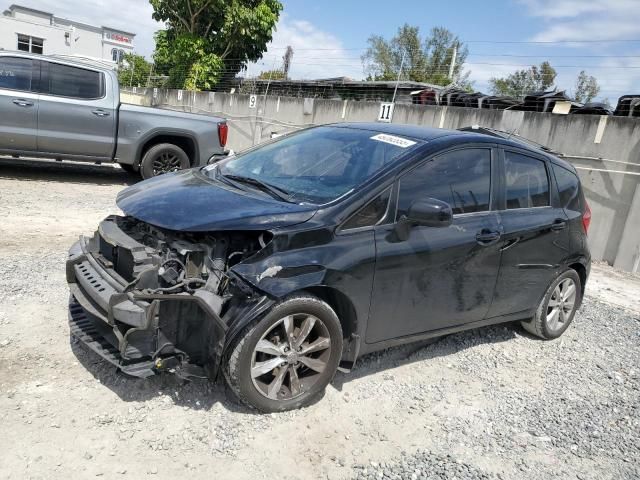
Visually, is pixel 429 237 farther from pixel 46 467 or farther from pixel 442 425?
pixel 46 467

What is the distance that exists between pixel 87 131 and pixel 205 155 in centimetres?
188

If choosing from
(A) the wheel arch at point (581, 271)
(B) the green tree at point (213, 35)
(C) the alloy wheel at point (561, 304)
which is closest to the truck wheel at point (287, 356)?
(C) the alloy wheel at point (561, 304)

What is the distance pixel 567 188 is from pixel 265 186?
9.14ft

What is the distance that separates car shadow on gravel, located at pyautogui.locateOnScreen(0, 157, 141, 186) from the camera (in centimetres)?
891

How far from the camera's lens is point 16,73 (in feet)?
26.3

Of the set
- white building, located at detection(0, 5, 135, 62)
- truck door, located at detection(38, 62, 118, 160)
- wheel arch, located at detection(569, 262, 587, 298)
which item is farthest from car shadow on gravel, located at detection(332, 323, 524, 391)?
white building, located at detection(0, 5, 135, 62)

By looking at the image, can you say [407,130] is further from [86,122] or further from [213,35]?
[213,35]

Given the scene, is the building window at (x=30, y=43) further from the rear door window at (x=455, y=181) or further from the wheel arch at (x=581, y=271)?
the wheel arch at (x=581, y=271)

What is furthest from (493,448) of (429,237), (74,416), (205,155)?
(205,155)

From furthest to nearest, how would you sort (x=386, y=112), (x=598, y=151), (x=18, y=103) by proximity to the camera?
(x=386, y=112), (x=598, y=151), (x=18, y=103)

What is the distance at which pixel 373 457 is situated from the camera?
2.93m

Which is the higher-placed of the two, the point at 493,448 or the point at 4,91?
the point at 4,91

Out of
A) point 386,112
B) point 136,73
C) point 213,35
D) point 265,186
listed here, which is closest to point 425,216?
point 265,186

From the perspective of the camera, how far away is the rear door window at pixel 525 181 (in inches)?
163
